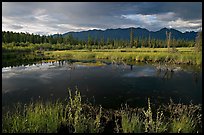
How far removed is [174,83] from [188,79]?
2.35m

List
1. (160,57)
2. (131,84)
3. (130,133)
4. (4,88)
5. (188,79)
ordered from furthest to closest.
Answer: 1. (160,57)
2. (188,79)
3. (131,84)
4. (4,88)
5. (130,133)

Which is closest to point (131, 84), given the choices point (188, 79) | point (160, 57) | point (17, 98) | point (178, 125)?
point (188, 79)

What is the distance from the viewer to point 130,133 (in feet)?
21.9

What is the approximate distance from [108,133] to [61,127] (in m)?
1.66

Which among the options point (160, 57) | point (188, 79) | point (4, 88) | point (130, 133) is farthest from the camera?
point (160, 57)

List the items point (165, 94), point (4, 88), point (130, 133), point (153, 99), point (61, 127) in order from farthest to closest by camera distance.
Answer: point (4, 88)
point (165, 94)
point (153, 99)
point (61, 127)
point (130, 133)

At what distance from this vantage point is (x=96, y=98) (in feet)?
39.7

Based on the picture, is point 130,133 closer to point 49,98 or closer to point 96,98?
point 96,98

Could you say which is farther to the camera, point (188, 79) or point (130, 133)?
point (188, 79)

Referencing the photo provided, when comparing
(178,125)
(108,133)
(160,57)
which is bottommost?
(108,133)

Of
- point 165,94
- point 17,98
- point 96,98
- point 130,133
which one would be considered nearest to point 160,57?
point 165,94

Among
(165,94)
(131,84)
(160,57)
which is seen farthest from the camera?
(160,57)

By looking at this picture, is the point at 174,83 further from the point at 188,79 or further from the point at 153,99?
the point at 153,99

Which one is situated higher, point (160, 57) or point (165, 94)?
point (160, 57)
